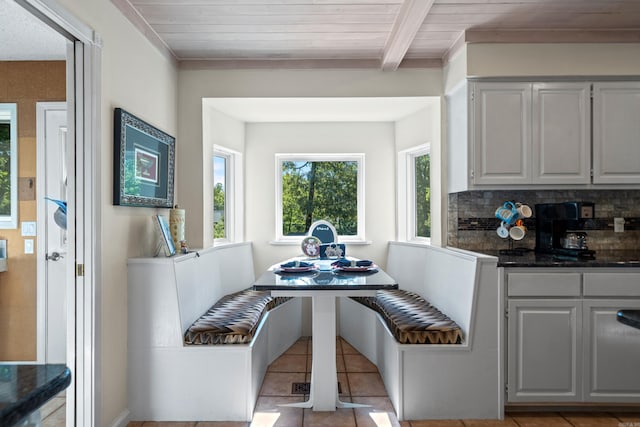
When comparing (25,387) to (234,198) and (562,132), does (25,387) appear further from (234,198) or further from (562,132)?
(234,198)

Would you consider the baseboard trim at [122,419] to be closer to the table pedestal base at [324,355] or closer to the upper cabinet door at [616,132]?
the table pedestal base at [324,355]

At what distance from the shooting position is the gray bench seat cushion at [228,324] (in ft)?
7.92

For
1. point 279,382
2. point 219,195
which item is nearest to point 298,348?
point 279,382

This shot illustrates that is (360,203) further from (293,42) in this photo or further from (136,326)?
(136,326)

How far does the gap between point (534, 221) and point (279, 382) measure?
2.24 m

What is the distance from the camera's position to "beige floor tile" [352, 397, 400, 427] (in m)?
2.36

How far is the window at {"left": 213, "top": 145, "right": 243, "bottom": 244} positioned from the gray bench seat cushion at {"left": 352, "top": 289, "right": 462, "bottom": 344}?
1612 millimetres

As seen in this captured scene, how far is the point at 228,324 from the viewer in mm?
2475

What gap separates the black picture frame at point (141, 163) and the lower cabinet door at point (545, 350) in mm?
2301

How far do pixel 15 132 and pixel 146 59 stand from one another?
33.9 inches

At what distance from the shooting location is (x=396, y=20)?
2.55 m

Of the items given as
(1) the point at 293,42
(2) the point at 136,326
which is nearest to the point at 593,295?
(1) the point at 293,42

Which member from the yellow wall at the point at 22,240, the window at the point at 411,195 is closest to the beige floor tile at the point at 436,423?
the window at the point at 411,195

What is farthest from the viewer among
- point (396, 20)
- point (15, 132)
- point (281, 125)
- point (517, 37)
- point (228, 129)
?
point (281, 125)
